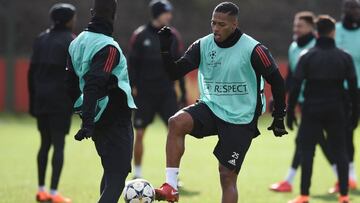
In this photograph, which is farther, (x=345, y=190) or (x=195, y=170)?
(x=195, y=170)

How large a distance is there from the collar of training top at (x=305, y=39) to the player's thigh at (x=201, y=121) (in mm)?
4192

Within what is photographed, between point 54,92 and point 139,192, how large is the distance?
331 cm

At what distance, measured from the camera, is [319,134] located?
1000 centimetres

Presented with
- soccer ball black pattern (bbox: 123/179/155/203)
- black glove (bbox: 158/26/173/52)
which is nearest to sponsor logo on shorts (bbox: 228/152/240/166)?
soccer ball black pattern (bbox: 123/179/155/203)

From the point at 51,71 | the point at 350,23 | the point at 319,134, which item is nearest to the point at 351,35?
the point at 350,23

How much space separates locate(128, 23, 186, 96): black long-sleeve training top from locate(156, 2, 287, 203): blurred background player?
4672 millimetres

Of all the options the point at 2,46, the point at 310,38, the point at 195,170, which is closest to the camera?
the point at 310,38

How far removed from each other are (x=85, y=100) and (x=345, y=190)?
408 centimetres

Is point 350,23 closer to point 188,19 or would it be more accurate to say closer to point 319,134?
point 319,134

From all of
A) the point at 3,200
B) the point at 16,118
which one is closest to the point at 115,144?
the point at 3,200

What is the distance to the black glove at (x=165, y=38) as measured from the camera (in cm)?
778

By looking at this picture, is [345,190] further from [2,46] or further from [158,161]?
[2,46]

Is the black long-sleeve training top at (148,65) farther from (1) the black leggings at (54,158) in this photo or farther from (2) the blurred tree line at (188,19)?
(2) the blurred tree line at (188,19)

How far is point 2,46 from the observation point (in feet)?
96.6
